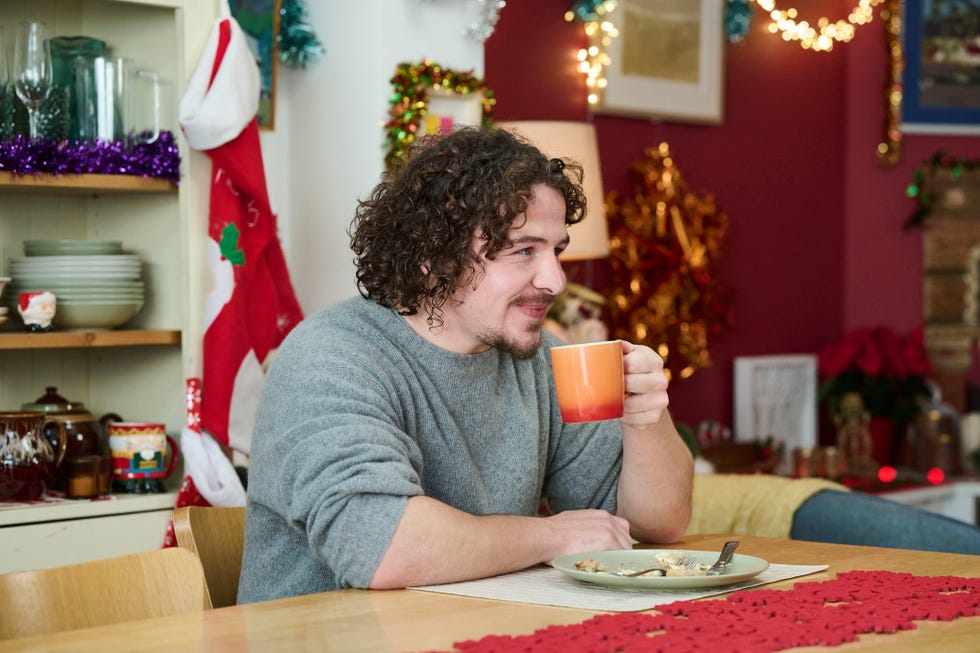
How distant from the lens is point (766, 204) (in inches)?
190

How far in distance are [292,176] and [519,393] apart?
5.29 feet

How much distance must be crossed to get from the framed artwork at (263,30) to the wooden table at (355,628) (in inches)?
79.7

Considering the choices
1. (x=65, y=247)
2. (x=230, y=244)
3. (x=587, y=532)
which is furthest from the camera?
(x=230, y=244)

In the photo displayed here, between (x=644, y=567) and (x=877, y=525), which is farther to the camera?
(x=877, y=525)

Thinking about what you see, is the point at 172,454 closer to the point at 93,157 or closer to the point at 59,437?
the point at 59,437

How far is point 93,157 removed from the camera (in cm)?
268

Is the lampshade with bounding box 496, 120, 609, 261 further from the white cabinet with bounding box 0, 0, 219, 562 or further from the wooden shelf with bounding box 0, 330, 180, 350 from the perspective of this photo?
the wooden shelf with bounding box 0, 330, 180, 350

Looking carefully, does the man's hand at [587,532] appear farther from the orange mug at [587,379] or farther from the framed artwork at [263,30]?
the framed artwork at [263,30]

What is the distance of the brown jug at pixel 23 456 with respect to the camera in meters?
2.51

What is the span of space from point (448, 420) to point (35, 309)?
120cm

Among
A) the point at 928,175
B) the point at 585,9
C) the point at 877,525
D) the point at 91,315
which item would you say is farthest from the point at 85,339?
the point at 928,175

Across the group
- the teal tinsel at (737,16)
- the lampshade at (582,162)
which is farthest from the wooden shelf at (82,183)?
the teal tinsel at (737,16)

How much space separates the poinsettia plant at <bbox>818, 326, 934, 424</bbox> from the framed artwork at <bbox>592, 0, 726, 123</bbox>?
0.99 metres

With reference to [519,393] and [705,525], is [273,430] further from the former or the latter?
[705,525]
